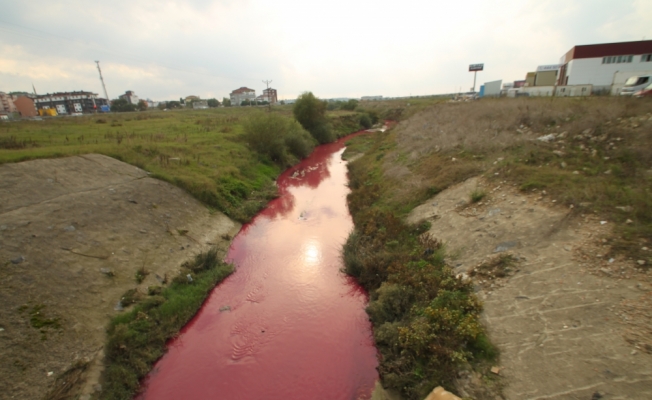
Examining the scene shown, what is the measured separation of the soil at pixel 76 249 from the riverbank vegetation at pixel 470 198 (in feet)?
25.7

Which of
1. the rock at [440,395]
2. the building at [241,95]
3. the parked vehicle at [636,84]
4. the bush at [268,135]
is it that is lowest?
the rock at [440,395]

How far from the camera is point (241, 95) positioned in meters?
148

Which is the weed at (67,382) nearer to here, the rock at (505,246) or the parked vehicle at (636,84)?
the rock at (505,246)

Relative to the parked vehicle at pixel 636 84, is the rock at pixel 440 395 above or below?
below

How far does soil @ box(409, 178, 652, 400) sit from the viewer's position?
18.6 feet

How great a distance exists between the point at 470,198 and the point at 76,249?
1513 cm

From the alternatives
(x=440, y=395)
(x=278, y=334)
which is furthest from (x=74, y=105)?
(x=440, y=395)

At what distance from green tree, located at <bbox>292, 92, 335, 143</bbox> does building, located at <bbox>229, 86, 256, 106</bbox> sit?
358 ft

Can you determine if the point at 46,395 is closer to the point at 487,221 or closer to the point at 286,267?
the point at 286,267

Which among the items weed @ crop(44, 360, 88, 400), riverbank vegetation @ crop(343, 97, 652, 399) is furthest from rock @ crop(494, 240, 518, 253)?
weed @ crop(44, 360, 88, 400)

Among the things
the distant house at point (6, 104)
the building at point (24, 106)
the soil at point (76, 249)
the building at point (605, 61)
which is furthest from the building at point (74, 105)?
the building at point (605, 61)

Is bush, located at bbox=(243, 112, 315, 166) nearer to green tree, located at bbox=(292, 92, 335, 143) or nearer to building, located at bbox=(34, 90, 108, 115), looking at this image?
green tree, located at bbox=(292, 92, 335, 143)

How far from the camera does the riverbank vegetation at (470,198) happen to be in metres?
7.45

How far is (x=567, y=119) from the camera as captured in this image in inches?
629
